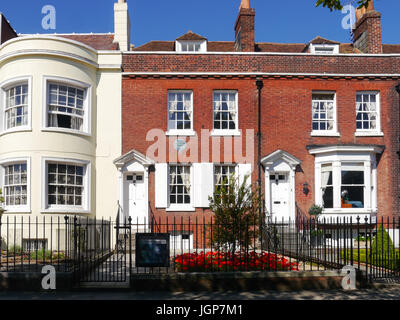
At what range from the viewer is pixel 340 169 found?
19031mm

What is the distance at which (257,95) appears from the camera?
1956 cm

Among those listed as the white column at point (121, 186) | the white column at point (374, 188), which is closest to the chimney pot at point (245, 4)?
the white column at point (374, 188)

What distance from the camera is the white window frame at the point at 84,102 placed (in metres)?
17.7

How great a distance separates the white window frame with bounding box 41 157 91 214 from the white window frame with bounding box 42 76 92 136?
1.15 metres

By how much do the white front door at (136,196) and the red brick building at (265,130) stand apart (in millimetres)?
41

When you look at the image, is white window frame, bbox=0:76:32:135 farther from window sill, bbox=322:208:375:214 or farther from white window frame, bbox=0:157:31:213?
window sill, bbox=322:208:375:214

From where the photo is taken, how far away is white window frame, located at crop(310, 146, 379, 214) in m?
18.9

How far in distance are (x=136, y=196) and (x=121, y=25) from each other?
800 centimetres

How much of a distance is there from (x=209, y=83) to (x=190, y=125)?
1.96 metres

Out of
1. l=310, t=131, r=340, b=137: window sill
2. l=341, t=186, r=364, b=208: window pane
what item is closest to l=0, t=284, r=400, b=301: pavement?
l=341, t=186, r=364, b=208: window pane

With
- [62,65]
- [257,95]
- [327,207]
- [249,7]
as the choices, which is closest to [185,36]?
[249,7]

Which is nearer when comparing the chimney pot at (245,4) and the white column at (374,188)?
the white column at (374,188)

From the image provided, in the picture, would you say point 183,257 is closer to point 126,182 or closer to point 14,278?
point 14,278

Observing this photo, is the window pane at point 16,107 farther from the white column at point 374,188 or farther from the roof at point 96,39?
the white column at point 374,188
